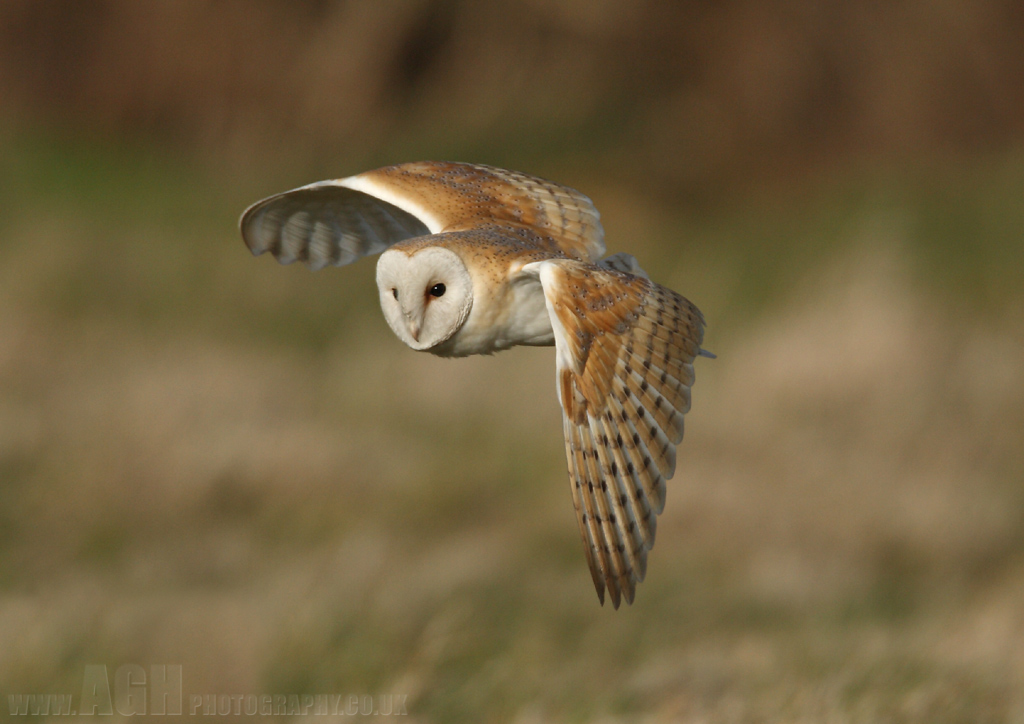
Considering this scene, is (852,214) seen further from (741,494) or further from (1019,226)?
(741,494)

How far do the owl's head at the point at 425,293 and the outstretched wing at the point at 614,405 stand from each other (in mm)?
146

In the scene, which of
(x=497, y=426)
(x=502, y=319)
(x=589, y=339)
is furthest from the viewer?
(x=497, y=426)

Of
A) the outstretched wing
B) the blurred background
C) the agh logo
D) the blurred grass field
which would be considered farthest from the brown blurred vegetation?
the outstretched wing

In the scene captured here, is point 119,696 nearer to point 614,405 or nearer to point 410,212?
point 410,212

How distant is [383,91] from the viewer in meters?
9.49

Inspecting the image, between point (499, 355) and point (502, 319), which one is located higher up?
point (502, 319)

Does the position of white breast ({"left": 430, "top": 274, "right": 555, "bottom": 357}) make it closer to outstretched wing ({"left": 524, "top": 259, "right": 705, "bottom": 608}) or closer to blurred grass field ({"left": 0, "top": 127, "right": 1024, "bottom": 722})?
outstretched wing ({"left": 524, "top": 259, "right": 705, "bottom": 608})

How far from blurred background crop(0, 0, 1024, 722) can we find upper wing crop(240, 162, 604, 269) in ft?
13.5

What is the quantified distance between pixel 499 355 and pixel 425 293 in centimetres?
662

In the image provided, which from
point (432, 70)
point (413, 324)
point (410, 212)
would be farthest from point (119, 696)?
point (432, 70)

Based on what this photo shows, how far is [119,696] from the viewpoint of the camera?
174 inches

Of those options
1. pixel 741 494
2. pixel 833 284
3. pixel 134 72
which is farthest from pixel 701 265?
pixel 134 72

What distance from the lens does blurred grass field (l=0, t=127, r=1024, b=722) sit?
7871 millimetres

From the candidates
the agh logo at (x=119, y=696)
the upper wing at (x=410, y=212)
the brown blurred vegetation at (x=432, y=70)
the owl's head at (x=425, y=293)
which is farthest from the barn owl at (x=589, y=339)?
the brown blurred vegetation at (x=432, y=70)
